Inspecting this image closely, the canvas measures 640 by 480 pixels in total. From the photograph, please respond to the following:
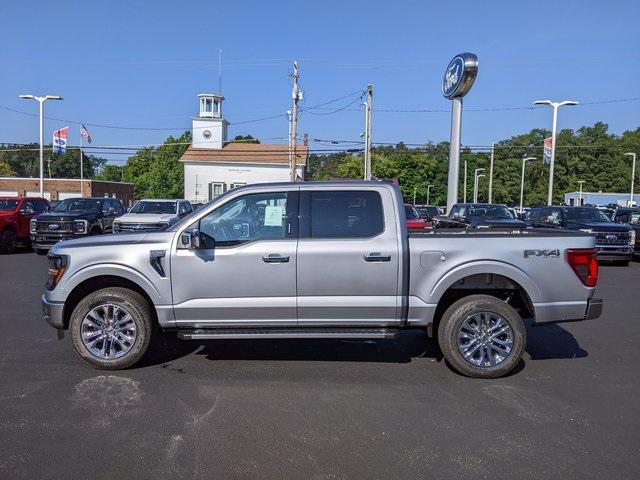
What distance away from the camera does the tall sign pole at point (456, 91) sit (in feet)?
68.5

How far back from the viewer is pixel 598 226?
1714cm

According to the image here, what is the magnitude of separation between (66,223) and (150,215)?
96.1 inches

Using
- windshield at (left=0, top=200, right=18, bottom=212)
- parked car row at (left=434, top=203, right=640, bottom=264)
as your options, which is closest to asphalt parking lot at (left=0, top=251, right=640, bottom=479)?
parked car row at (left=434, top=203, right=640, bottom=264)

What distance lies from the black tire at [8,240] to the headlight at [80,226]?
8.25ft

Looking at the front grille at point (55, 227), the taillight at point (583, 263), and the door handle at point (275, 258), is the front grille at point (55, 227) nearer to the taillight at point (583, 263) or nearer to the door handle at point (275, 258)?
the door handle at point (275, 258)

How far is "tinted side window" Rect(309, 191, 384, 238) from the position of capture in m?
5.82

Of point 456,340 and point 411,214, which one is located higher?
point 411,214

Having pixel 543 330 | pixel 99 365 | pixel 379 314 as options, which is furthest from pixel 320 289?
Result: pixel 543 330

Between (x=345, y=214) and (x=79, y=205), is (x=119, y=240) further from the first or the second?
(x=79, y=205)

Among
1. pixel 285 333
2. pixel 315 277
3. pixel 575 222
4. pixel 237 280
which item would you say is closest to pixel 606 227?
pixel 575 222

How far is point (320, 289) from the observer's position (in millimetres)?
5711

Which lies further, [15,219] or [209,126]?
[209,126]

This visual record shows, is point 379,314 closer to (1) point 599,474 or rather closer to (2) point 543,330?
(1) point 599,474

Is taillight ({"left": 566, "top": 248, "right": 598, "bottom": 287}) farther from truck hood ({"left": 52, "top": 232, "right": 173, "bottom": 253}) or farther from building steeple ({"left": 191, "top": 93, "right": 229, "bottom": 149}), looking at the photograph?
building steeple ({"left": 191, "top": 93, "right": 229, "bottom": 149})
